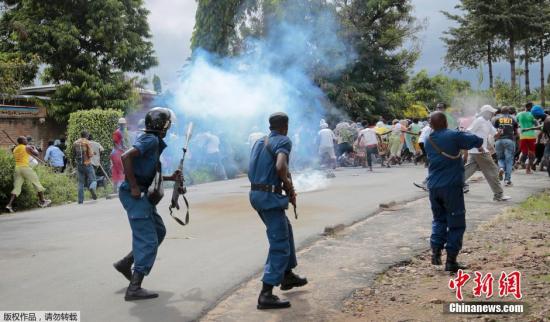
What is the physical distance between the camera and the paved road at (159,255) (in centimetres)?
509

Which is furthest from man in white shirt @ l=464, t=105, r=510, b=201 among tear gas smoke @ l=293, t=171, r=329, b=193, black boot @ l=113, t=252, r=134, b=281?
black boot @ l=113, t=252, r=134, b=281

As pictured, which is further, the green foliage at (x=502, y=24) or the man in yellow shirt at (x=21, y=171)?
the green foliage at (x=502, y=24)

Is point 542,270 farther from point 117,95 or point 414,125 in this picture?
point 117,95

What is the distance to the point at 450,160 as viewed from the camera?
19.5 ft

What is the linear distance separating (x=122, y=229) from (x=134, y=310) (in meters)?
4.11

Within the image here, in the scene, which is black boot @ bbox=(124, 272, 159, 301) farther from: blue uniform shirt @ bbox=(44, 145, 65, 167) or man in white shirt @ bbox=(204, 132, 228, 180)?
blue uniform shirt @ bbox=(44, 145, 65, 167)

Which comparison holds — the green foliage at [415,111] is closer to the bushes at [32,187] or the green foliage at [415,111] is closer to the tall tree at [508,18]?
the tall tree at [508,18]

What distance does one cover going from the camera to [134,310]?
16.0 ft

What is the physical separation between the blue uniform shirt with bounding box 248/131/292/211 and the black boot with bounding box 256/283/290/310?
70 centimetres

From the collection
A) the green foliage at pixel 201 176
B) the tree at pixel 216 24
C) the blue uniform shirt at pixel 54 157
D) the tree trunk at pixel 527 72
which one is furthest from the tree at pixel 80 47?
the tree trunk at pixel 527 72

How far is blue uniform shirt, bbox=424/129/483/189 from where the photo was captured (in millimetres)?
5906

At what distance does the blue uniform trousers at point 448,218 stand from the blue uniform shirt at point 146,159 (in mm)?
2902

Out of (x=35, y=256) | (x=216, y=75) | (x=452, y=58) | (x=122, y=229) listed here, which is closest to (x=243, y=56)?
(x=216, y=75)

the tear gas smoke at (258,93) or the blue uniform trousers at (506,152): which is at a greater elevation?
the tear gas smoke at (258,93)
